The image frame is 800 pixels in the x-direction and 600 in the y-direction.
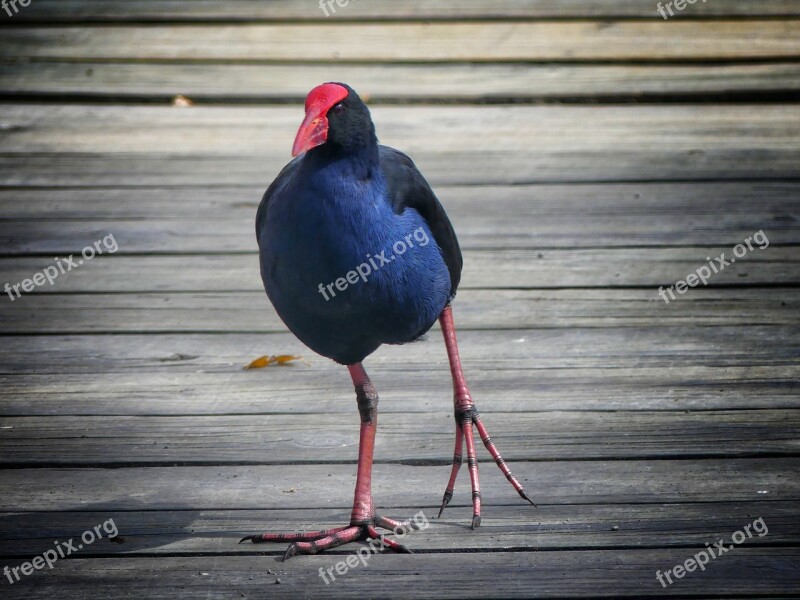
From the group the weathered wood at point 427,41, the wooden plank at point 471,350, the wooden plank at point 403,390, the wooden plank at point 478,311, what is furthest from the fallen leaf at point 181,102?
the wooden plank at point 403,390

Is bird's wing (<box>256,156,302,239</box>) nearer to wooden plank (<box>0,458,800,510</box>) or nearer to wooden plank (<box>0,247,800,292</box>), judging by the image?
wooden plank (<box>0,458,800,510</box>)

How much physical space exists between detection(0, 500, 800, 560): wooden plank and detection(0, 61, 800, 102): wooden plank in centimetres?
299

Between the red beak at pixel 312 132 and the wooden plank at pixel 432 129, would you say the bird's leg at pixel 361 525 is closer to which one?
the red beak at pixel 312 132

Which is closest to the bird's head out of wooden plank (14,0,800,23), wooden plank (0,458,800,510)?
wooden plank (0,458,800,510)

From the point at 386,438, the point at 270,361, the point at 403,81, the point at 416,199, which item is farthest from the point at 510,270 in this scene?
the point at 403,81

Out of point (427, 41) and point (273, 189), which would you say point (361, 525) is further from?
point (427, 41)

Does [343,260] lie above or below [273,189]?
below

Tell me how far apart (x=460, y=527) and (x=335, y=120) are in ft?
3.17

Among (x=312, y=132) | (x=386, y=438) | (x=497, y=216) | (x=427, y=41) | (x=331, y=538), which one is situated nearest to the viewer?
(x=312, y=132)

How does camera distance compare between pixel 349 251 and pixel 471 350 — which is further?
pixel 471 350

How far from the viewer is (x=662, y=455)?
268 centimetres

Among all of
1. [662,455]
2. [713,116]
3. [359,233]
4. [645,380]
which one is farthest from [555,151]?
[359,233]

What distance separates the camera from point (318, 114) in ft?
6.91

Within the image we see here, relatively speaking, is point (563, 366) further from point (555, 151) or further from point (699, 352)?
point (555, 151)
